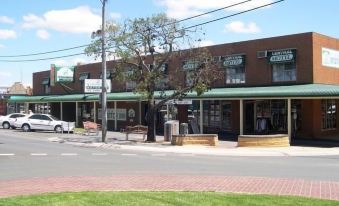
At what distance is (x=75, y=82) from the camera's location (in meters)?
55.8

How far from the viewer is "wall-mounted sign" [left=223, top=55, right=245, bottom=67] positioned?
35.5 m

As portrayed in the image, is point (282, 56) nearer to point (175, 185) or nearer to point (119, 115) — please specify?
point (119, 115)

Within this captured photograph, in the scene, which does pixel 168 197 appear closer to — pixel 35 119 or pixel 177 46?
pixel 177 46

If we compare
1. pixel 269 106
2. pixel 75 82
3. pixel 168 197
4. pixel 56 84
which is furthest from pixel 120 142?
pixel 56 84

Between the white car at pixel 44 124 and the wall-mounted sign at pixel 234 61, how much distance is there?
1324 cm

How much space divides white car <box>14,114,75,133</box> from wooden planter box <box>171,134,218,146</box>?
15.0 meters

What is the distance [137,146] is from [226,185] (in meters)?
15.9

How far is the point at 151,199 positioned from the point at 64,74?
152 ft

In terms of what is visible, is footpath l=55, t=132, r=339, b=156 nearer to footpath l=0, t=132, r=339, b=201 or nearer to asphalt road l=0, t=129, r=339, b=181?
asphalt road l=0, t=129, r=339, b=181

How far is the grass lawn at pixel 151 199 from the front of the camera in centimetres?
988

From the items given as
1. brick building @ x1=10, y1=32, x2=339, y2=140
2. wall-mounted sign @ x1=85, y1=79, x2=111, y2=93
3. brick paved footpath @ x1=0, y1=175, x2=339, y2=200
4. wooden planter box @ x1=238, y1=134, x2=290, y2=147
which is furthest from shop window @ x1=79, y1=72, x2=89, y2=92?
brick paved footpath @ x1=0, y1=175, x2=339, y2=200

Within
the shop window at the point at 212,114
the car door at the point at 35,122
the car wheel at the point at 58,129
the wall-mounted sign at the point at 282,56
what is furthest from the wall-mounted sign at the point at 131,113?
the wall-mounted sign at the point at 282,56

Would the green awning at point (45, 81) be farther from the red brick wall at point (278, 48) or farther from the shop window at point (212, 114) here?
the shop window at point (212, 114)

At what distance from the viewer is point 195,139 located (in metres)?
29.3
